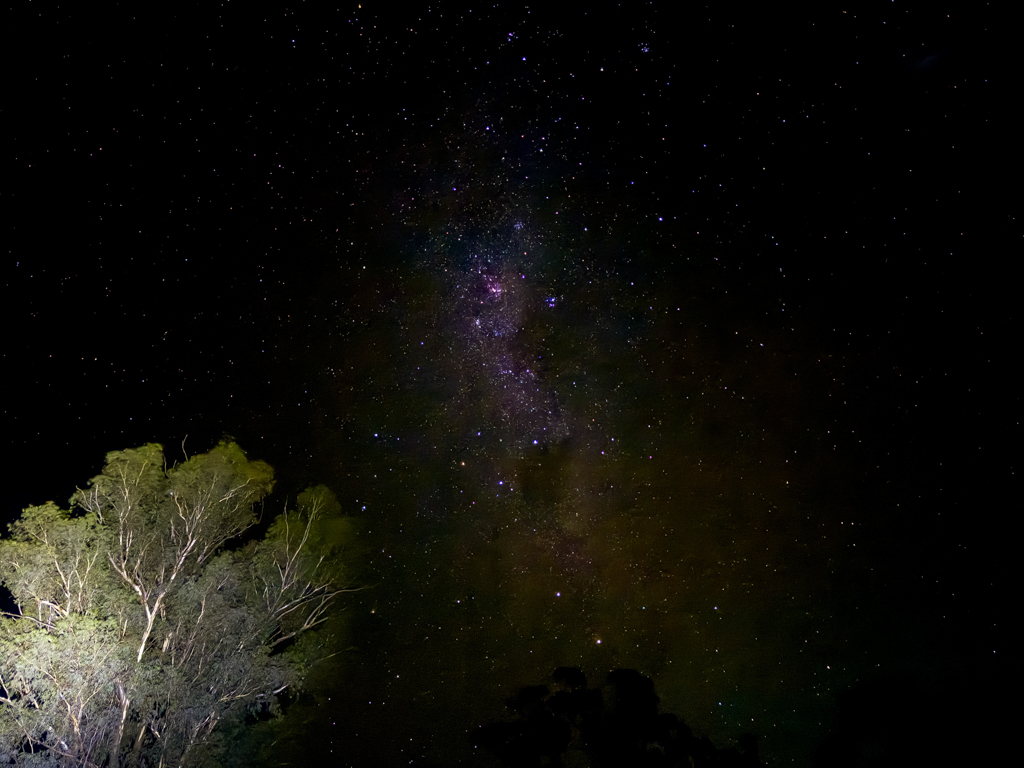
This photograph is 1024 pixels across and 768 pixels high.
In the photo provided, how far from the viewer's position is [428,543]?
8.62m

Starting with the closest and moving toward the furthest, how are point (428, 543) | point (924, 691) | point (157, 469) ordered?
point (157, 469) → point (428, 543) → point (924, 691)

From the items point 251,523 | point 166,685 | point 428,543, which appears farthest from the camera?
point 428,543

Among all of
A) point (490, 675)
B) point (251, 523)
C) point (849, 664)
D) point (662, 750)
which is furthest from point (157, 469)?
point (849, 664)

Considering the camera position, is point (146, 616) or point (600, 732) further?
point (600, 732)

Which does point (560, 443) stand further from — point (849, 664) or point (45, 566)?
point (849, 664)

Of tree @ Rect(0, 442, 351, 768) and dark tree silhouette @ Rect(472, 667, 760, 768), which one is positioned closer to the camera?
tree @ Rect(0, 442, 351, 768)

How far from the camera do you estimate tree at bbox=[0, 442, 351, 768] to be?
17.3 feet

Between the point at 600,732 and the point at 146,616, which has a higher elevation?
the point at 146,616

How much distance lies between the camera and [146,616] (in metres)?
5.98

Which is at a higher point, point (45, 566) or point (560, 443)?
point (560, 443)

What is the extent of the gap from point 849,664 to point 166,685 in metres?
10.2

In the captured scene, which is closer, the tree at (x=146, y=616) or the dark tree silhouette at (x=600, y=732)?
the tree at (x=146, y=616)

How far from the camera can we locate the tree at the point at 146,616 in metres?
5.28

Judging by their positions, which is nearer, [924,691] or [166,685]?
[166,685]
